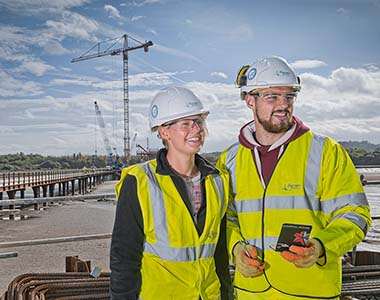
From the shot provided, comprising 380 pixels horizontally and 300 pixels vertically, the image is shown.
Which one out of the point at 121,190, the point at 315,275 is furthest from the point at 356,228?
the point at 121,190

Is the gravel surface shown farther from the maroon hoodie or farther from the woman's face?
the maroon hoodie

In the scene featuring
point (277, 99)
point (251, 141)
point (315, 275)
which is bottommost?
point (315, 275)

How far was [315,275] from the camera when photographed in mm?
2387

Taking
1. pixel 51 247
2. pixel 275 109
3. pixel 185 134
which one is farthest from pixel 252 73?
pixel 51 247

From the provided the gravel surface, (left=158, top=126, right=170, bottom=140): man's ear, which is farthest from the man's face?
the gravel surface

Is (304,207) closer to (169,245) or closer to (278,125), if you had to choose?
(278,125)

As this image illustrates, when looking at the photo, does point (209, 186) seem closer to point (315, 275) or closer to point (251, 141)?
point (251, 141)

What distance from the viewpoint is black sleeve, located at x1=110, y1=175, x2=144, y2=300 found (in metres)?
2.29

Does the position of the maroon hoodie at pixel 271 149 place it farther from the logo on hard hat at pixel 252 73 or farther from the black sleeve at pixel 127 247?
the black sleeve at pixel 127 247

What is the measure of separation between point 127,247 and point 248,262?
610 millimetres

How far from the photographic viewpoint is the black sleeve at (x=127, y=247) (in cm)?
229

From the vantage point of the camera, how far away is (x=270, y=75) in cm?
260

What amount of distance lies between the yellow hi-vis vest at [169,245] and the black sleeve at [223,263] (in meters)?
0.16

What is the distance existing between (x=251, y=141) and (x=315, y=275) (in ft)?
2.57
